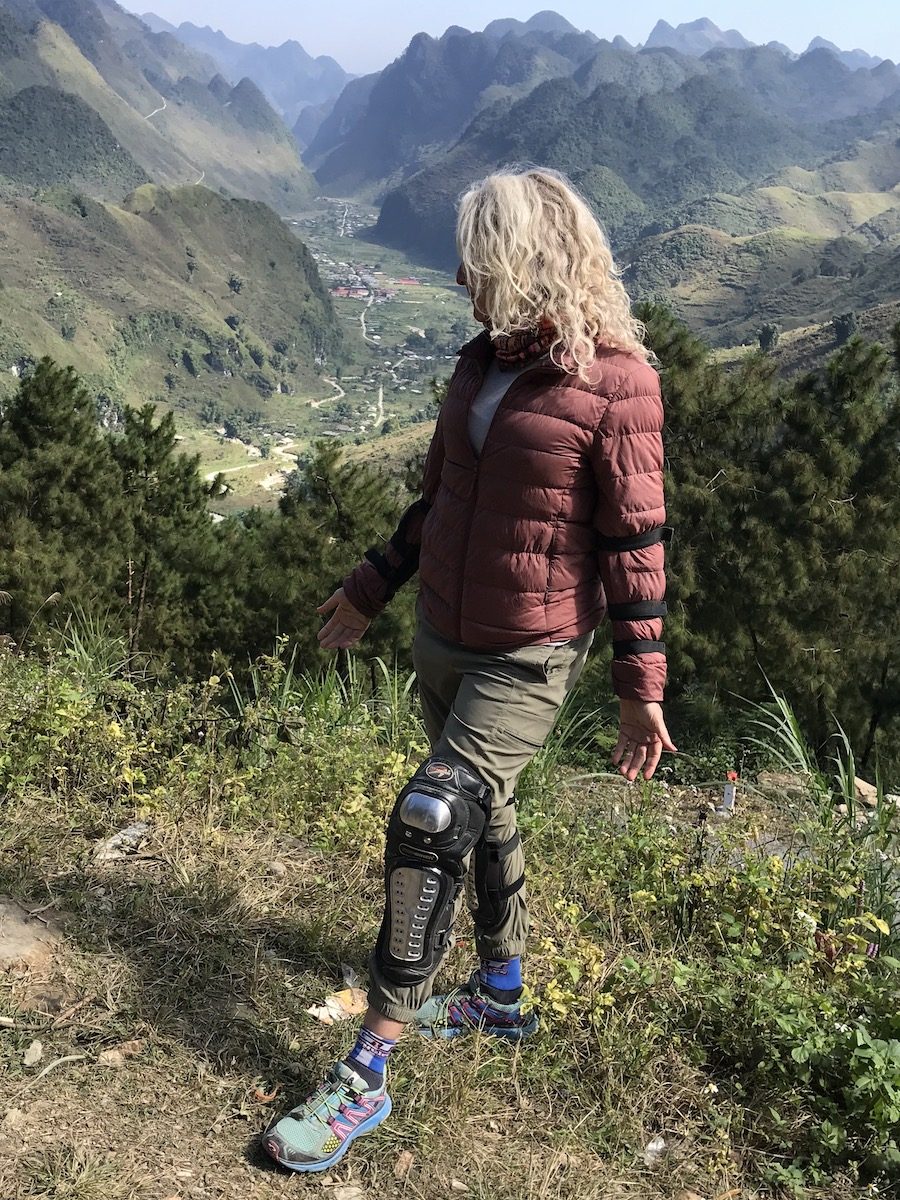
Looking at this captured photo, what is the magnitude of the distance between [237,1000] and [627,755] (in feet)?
3.72

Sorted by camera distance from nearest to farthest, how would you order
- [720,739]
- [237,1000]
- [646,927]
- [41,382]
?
[237,1000], [646,927], [720,739], [41,382]

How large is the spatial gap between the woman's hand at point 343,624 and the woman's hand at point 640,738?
0.79 metres

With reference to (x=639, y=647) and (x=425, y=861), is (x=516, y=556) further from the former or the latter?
(x=425, y=861)

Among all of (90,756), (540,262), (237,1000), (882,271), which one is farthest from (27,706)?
(882,271)

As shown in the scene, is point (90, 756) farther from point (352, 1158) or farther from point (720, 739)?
point (720, 739)

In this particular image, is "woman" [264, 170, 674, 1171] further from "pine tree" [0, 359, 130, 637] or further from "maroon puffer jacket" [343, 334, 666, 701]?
"pine tree" [0, 359, 130, 637]

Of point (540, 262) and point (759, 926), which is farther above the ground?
point (540, 262)

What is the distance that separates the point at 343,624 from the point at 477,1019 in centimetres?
104

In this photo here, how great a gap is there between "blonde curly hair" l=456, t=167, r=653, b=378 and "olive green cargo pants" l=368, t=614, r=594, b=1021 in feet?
2.00

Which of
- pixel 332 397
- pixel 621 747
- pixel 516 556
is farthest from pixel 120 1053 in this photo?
pixel 332 397

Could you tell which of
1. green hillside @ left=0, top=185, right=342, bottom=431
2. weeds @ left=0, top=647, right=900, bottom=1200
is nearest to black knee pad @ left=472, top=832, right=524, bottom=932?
weeds @ left=0, top=647, right=900, bottom=1200

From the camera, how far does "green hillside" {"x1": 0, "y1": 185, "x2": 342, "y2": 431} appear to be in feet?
495

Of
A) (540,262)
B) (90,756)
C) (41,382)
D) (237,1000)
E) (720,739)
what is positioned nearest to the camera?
(540,262)

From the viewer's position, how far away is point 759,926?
250cm
